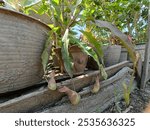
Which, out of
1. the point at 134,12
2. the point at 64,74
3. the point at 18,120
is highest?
the point at 134,12

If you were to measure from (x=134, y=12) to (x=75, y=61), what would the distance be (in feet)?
3.74

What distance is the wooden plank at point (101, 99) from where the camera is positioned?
1.10 m

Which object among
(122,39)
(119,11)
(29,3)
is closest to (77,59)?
(122,39)

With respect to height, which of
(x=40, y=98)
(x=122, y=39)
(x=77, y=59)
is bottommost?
(x=40, y=98)

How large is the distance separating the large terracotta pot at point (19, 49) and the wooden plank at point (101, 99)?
180 millimetres

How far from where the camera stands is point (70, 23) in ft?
4.15

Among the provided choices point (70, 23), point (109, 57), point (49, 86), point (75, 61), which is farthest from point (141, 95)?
point (49, 86)

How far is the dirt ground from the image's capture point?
4.84ft

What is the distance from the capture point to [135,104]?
166 centimetres

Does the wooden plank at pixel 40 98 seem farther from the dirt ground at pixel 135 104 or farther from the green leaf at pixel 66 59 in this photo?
the dirt ground at pixel 135 104

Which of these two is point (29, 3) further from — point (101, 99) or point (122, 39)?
point (101, 99)

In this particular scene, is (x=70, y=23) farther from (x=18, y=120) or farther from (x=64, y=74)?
(x=18, y=120)

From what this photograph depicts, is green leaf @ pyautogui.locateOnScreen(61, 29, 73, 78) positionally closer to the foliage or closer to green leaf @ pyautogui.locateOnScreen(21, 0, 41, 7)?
green leaf @ pyautogui.locateOnScreen(21, 0, 41, 7)

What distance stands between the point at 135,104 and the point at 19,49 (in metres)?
1.03
